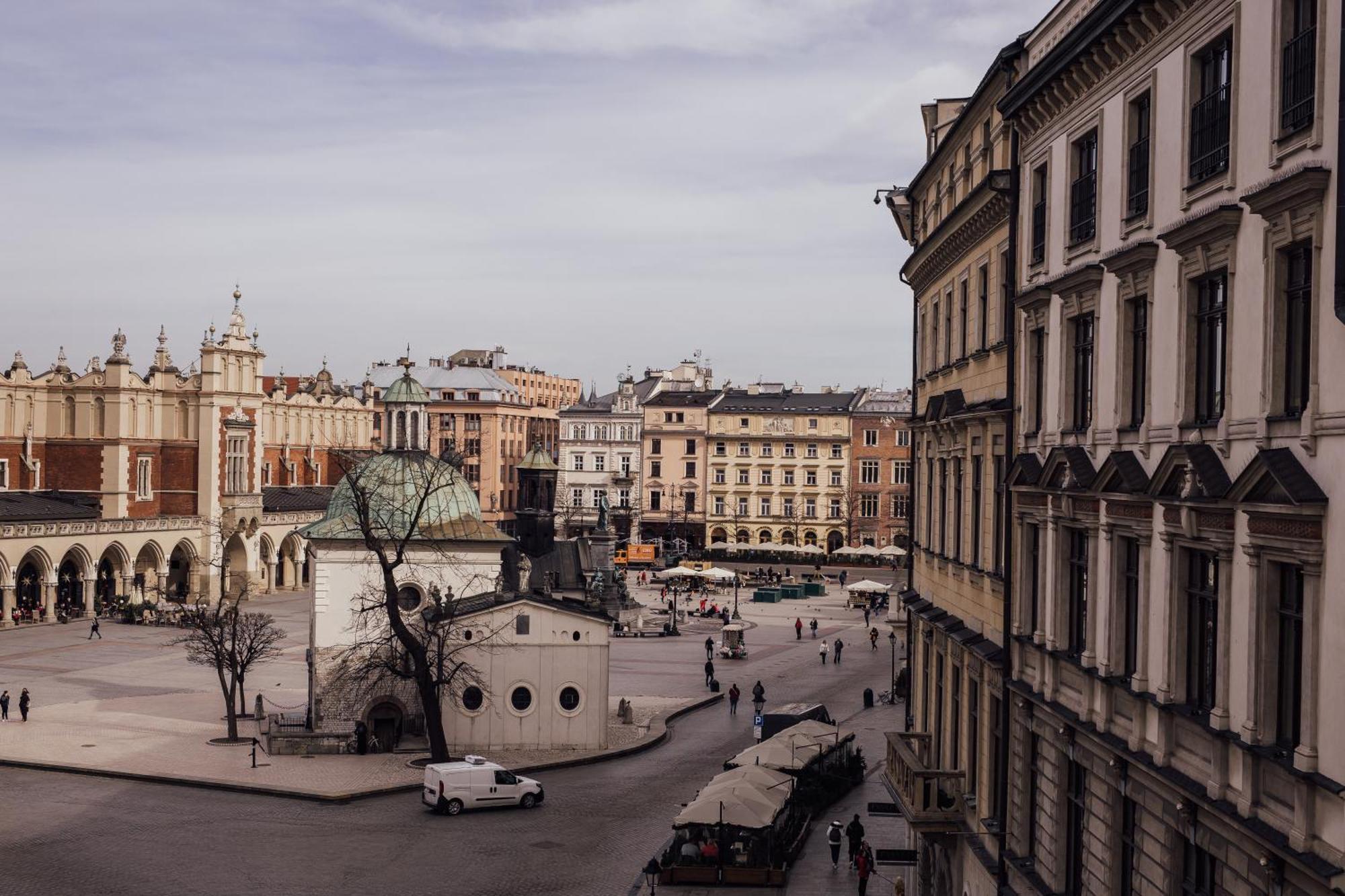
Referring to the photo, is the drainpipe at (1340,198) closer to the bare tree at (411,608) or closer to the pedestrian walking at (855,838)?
the pedestrian walking at (855,838)

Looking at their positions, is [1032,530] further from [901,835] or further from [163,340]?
[163,340]

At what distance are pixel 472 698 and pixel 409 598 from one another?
5.05 m

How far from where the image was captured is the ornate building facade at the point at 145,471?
87188 mm

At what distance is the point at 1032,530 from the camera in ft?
68.7

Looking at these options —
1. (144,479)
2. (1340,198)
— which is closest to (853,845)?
(1340,198)

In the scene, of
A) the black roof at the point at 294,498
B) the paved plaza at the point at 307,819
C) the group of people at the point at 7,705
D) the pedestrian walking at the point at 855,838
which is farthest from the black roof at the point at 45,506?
the pedestrian walking at the point at 855,838

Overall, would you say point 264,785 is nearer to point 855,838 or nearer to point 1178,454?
point 855,838

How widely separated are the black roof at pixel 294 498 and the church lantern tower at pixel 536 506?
95.2 feet

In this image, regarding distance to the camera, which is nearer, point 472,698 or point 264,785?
point 264,785

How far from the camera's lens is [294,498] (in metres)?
109

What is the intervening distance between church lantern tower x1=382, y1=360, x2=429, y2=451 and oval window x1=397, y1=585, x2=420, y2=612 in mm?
8373

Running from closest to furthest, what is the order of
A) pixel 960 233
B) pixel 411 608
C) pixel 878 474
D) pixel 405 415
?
pixel 960 233 → pixel 411 608 → pixel 405 415 → pixel 878 474

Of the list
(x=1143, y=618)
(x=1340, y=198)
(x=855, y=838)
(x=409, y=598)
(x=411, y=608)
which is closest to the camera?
(x=1340, y=198)

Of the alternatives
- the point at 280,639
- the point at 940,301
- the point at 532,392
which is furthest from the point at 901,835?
the point at 532,392
